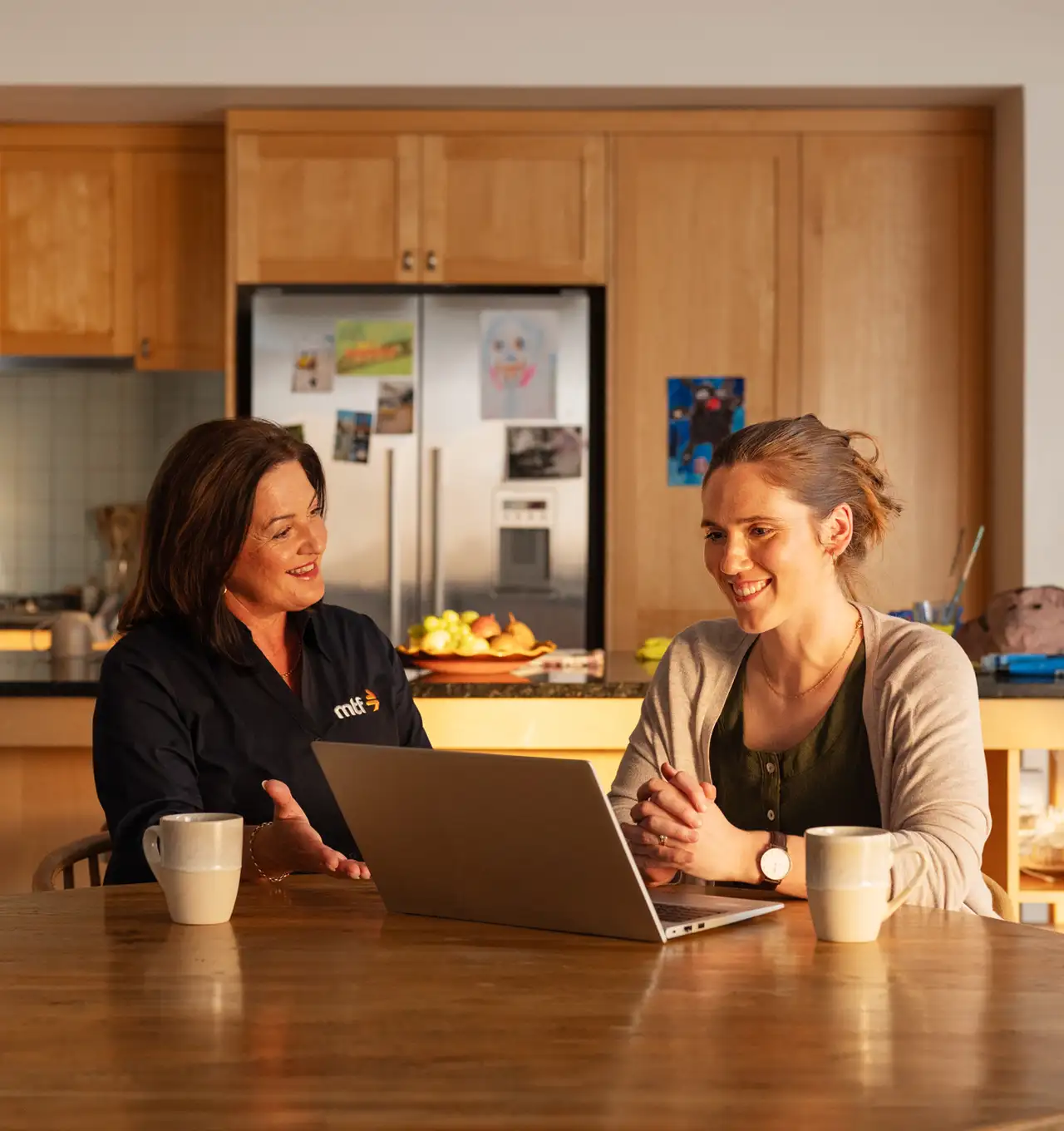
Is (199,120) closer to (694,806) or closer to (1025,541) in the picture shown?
(1025,541)

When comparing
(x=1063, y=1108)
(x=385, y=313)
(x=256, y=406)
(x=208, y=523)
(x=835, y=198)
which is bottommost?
(x=1063, y=1108)

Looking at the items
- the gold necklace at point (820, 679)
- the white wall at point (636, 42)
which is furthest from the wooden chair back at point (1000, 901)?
the white wall at point (636, 42)

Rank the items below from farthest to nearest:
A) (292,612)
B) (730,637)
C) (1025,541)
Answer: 1. (1025,541)
2. (292,612)
3. (730,637)

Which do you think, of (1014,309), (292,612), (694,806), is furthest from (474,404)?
(694,806)

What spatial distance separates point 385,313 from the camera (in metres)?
4.62

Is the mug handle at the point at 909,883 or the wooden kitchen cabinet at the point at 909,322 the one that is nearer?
the mug handle at the point at 909,883

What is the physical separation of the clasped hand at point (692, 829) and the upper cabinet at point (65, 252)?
389 cm

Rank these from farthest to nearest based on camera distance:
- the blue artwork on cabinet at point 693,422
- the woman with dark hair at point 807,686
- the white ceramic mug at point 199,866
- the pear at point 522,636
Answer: the blue artwork on cabinet at point 693,422 → the pear at point 522,636 → the woman with dark hair at point 807,686 → the white ceramic mug at point 199,866

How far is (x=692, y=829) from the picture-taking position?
1.42 metres

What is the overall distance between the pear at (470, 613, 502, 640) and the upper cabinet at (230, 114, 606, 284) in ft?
5.76

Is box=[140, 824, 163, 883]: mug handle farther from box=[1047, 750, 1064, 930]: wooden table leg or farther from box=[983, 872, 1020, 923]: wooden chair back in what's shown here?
box=[1047, 750, 1064, 930]: wooden table leg

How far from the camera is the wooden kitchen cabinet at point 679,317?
15.3ft

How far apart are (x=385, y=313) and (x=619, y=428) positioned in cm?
79

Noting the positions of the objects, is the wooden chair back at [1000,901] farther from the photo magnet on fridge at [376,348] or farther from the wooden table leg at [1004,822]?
the photo magnet on fridge at [376,348]
